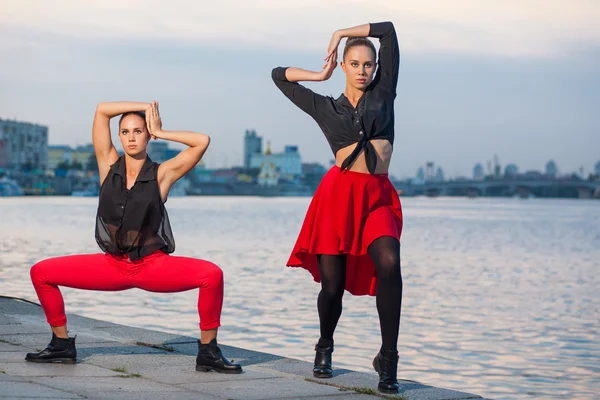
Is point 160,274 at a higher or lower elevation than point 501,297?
higher

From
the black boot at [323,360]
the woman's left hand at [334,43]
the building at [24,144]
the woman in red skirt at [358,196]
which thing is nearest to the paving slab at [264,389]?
the black boot at [323,360]

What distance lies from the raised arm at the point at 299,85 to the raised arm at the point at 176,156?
469mm

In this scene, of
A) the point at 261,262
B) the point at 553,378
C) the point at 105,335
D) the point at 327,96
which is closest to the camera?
the point at 327,96

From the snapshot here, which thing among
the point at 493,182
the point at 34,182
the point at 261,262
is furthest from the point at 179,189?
the point at 261,262

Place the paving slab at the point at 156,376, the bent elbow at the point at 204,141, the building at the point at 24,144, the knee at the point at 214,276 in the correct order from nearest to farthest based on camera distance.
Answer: the paving slab at the point at 156,376 < the knee at the point at 214,276 < the bent elbow at the point at 204,141 < the building at the point at 24,144

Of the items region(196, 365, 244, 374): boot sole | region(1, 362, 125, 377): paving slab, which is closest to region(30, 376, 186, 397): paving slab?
region(1, 362, 125, 377): paving slab

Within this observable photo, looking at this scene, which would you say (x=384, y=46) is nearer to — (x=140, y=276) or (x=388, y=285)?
(x=388, y=285)

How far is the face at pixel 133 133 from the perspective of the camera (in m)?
5.55

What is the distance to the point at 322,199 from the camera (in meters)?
5.45

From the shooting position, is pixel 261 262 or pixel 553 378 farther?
pixel 261 262

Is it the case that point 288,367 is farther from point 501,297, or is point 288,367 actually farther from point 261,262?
point 261,262

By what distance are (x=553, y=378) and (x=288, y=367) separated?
143 inches

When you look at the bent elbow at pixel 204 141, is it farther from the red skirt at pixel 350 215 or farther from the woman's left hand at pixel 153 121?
the red skirt at pixel 350 215

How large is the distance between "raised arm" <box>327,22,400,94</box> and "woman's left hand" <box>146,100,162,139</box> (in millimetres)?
888
